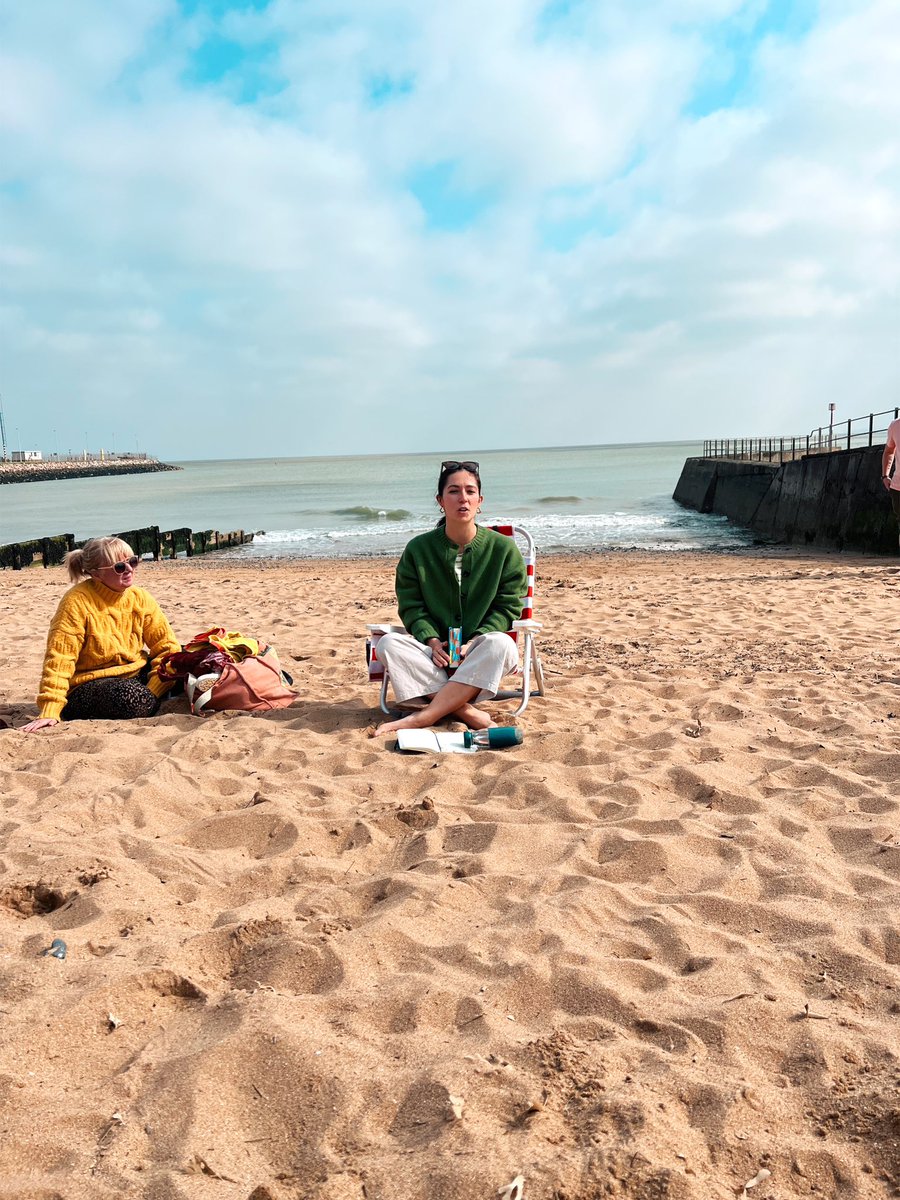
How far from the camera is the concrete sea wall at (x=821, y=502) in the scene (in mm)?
16578

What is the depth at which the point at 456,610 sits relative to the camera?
481 centimetres

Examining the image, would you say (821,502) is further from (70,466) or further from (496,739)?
(70,466)

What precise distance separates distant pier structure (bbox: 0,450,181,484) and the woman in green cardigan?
9161cm

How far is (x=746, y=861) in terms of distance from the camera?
2.99m

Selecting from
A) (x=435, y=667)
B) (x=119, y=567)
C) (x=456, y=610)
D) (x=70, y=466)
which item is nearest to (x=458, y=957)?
(x=435, y=667)

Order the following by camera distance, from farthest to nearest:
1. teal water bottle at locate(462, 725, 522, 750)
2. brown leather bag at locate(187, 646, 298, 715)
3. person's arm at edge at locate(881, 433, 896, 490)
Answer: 1. person's arm at edge at locate(881, 433, 896, 490)
2. brown leather bag at locate(187, 646, 298, 715)
3. teal water bottle at locate(462, 725, 522, 750)

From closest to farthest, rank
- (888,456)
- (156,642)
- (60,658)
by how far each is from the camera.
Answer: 1. (60,658)
2. (156,642)
3. (888,456)

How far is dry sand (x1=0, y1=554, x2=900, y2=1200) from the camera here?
1.73 m

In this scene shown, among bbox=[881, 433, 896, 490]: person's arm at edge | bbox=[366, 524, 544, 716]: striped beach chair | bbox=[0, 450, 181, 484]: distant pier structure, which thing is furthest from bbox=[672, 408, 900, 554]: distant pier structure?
bbox=[0, 450, 181, 484]: distant pier structure

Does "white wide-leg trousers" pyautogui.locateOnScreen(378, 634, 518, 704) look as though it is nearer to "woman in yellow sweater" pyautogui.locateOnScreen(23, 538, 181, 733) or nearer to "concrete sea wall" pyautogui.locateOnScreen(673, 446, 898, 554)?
"woman in yellow sweater" pyautogui.locateOnScreen(23, 538, 181, 733)

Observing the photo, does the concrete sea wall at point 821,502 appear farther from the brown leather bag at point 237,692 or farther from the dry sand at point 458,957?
the brown leather bag at point 237,692

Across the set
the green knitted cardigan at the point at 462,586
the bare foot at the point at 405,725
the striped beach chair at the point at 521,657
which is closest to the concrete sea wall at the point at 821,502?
the striped beach chair at the point at 521,657

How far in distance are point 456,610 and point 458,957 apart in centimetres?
254

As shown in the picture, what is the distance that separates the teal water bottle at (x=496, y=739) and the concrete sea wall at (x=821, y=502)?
44.5ft
